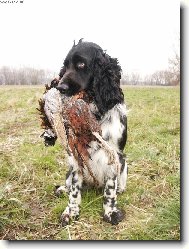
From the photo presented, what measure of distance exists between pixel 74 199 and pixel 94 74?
3.00 ft

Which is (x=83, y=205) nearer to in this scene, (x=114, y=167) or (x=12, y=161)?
(x=114, y=167)

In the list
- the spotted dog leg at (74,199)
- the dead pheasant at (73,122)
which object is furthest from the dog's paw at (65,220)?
the dead pheasant at (73,122)

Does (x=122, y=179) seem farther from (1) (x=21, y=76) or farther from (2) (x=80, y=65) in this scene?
(1) (x=21, y=76)

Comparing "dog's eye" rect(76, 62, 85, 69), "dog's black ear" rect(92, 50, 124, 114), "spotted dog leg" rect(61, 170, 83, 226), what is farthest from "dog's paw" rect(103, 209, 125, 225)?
"dog's eye" rect(76, 62, 85, 69)

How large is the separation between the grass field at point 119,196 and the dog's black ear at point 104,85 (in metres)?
0.58

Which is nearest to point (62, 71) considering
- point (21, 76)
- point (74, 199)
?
point (21, 76)

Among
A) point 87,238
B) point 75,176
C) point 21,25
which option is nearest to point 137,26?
point 21,25

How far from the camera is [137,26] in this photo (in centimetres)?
403

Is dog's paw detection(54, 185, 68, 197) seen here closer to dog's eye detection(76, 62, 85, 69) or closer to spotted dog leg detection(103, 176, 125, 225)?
spotted dog leg detection(103, 176, 125, 225)

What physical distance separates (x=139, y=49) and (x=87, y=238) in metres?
1.50

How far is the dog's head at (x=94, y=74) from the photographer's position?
3.54 m

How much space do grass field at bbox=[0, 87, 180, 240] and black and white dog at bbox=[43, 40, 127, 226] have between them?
115mm

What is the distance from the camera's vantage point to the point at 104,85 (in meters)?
3.55

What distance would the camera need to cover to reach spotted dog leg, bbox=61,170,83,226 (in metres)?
3.72
